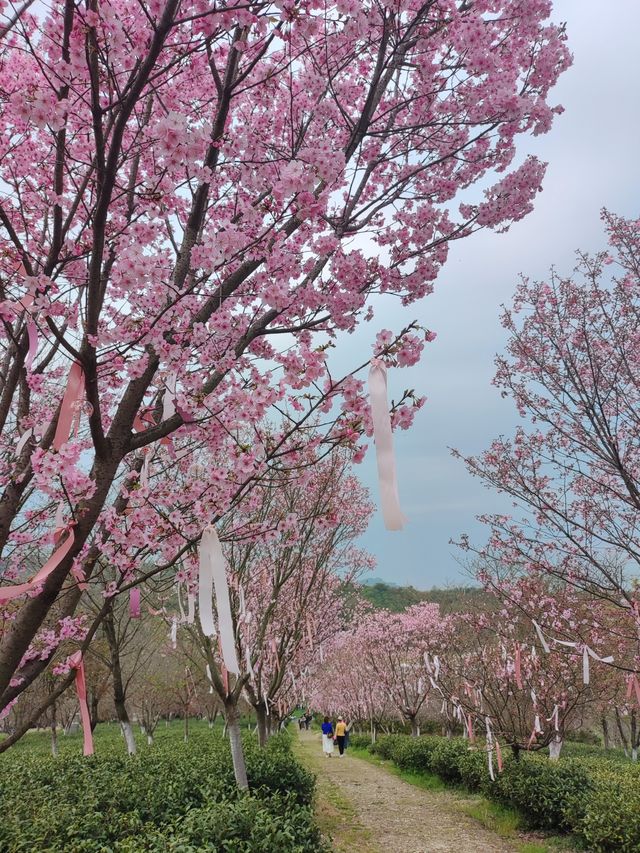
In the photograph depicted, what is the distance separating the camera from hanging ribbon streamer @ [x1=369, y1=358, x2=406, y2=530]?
7.28 ft

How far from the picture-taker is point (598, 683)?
10.3 m

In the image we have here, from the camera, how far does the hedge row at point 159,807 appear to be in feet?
13.2

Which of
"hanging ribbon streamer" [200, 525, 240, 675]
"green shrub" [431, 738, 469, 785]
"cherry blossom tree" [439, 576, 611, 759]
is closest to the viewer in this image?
"hanging ribbon streamer" [200, 525, 240, 675]

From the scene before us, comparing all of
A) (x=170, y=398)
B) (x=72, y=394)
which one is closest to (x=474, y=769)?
(x=170, y=398)

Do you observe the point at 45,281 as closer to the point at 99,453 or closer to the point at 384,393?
the point at 99,453

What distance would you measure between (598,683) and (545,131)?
1022 cm

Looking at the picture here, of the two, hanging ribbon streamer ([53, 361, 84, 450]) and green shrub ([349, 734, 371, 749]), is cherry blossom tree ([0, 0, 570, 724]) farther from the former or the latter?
green shrub ([349, 734, 371, 749])

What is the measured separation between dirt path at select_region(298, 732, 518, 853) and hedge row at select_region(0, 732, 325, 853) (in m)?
1.17

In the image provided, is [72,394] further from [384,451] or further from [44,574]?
[384,451]

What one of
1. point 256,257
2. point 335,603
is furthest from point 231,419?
point 335,603

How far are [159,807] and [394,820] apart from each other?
16.5ft

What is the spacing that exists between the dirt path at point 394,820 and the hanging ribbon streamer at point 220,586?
6.04 metres

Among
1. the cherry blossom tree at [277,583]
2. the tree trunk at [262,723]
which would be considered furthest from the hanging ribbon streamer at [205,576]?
the tree trunk at [262,723]

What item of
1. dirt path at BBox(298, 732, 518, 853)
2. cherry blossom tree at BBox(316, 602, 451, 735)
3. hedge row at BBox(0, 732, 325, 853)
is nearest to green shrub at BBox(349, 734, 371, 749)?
cherry blossom tree at BBox(316, 602, 451, 735)
